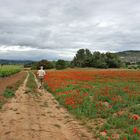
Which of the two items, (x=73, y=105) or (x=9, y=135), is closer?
(x=9, y=135)

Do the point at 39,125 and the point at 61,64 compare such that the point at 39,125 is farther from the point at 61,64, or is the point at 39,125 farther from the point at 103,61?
the point at 61,64

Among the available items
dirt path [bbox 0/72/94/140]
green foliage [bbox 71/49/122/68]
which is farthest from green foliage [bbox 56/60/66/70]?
dirt path [bbox 0/72/94/140]

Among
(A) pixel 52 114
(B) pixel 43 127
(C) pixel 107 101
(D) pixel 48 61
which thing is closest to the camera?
(B) pixel 43 127

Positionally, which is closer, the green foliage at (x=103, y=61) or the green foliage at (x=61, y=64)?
the green foliage at (x=103, y=61)

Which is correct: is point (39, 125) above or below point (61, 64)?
below

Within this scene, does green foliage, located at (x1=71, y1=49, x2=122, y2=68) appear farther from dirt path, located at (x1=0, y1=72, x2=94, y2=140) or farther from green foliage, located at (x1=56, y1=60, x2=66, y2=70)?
dirt path, located at (x1=0, y1=72, x2=94, y2=140)

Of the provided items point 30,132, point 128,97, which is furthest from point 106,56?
point 30,132

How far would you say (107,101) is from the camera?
49.3ft

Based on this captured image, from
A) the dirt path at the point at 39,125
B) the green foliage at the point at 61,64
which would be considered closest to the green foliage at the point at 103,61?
the green foliage at the point at 61,64

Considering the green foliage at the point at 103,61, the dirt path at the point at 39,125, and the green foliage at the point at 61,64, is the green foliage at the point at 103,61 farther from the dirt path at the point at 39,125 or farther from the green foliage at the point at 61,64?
the dirt path at the point at 39,125

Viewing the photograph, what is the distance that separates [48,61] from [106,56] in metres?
37.2

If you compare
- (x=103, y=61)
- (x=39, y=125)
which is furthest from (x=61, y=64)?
(x=39, y=125)

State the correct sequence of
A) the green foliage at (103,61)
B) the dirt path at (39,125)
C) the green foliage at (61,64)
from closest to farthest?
1. the dirt path at (39,125)
2. the green foliage at (103,61)
3. the green foliage at (61,64)

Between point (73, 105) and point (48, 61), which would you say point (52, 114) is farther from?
point (48, 61)
